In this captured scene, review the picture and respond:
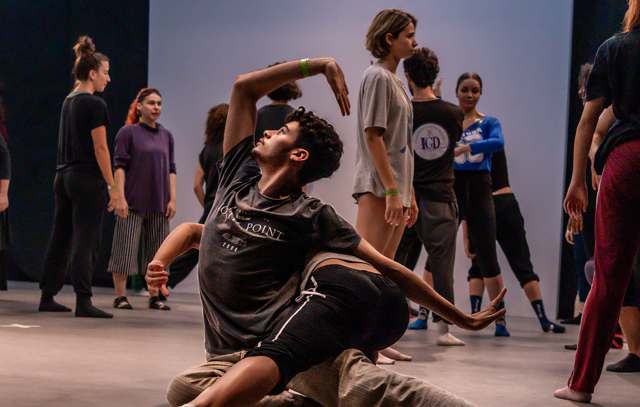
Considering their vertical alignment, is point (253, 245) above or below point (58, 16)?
below

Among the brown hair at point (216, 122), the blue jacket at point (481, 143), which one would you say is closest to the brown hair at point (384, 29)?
the blue jacket at point (481, 143)

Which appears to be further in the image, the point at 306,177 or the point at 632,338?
the point at 632,338

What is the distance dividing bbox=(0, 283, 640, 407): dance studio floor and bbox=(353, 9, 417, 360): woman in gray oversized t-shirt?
56cm

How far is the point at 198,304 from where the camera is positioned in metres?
6.17

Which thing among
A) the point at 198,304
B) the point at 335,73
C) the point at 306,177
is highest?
the point at 335,73

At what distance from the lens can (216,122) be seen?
5.48 m

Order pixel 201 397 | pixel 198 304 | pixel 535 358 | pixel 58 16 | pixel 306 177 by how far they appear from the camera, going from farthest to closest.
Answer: pixel 58 16 → pixel 198 304 → pixel 535 358 → pixel 306 177 → pixel 201 397

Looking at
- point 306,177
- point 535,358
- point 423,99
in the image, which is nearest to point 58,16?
point 423,99

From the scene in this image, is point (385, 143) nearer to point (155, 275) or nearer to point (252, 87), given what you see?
point (252, 87)

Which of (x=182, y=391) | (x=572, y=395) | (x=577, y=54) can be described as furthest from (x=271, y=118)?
(x=577, y=54)

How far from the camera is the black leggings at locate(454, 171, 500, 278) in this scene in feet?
16.0

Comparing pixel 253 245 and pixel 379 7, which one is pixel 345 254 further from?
pixel 379 7

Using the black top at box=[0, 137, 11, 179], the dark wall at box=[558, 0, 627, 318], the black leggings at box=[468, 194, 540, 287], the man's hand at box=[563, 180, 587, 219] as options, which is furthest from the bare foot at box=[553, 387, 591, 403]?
the black top at box=[0, 137, 11, 179]

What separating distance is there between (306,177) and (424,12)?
13.6ft
